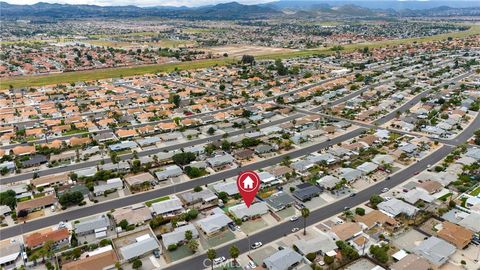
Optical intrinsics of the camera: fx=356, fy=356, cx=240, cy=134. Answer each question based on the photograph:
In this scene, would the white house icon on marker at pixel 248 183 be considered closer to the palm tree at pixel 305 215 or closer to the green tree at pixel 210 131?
the palm tree at pixel 305 215

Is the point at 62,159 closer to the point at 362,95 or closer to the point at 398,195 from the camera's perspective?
the point at 398,195

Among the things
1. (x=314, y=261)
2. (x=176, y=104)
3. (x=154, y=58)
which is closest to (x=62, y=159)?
(x=176, y=104)

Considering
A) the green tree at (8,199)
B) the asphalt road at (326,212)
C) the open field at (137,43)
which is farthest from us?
the open field at (137,43)

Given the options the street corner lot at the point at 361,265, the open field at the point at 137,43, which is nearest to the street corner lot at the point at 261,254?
the street corner lot at the point at 361,265

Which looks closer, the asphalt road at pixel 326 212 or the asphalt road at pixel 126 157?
the asphalt road at pixel 326 212

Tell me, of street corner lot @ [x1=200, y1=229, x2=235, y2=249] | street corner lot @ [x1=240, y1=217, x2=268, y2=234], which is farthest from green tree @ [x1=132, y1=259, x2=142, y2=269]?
street corner lot @ [x1=240, y1=217, x2=268, y2=234]
